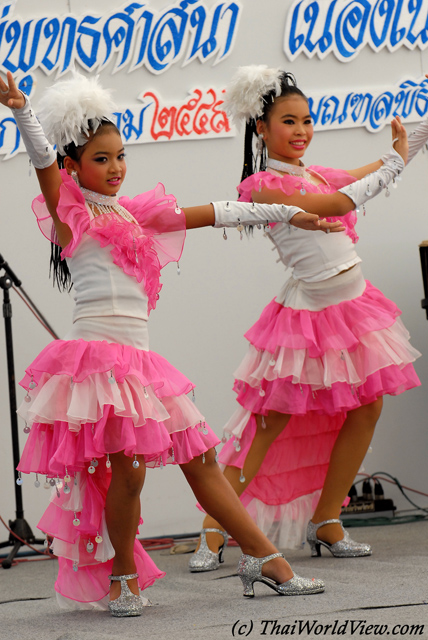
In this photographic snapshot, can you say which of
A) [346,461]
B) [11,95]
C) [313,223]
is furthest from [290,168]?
[11,95]

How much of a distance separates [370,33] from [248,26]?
1.79 ft

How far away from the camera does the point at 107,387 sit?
1971 mm

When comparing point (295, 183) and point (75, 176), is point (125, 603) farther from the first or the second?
point (295, 183)

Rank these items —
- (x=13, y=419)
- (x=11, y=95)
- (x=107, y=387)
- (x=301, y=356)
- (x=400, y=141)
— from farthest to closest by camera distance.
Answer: (x=13, y=419), (x=301, y=356), (x=400, y=141), (x=107, y=387), (x=11, y=95)

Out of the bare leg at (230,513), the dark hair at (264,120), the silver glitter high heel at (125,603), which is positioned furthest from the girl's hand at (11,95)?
the silver glitter high heel at (125,603)

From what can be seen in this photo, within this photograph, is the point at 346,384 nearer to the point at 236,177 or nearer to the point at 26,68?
the point at 236,177

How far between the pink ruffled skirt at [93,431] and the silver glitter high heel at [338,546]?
2.39ft

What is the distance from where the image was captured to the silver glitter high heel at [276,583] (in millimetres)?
2035

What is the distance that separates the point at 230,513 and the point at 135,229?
759 millimetres

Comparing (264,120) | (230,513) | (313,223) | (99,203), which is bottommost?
(230,513)

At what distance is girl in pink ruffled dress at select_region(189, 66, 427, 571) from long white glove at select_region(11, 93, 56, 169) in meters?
0.79

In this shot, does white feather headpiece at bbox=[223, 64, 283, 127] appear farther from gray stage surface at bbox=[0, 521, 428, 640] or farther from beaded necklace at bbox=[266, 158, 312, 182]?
gray stage surface at bbox=[0, 521, 428, 640]

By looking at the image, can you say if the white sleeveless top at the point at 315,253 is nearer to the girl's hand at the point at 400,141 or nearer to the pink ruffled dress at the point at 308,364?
the pink ruffled dress at the point at 308,364

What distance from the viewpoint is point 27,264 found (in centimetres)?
341
